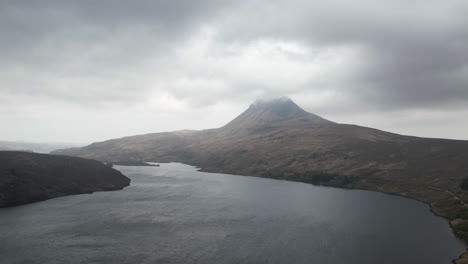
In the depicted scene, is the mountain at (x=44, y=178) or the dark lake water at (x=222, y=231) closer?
the dark lake water at (x=222, y=231)

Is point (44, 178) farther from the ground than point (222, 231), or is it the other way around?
point (44, 178)

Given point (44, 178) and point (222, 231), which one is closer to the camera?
point (222, 231)

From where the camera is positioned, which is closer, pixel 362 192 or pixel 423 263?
pixel 423 263

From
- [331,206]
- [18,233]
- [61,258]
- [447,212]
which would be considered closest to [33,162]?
[18,233]

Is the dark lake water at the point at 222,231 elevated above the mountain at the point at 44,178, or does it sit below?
below

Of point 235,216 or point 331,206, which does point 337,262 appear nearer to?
point 235,216
